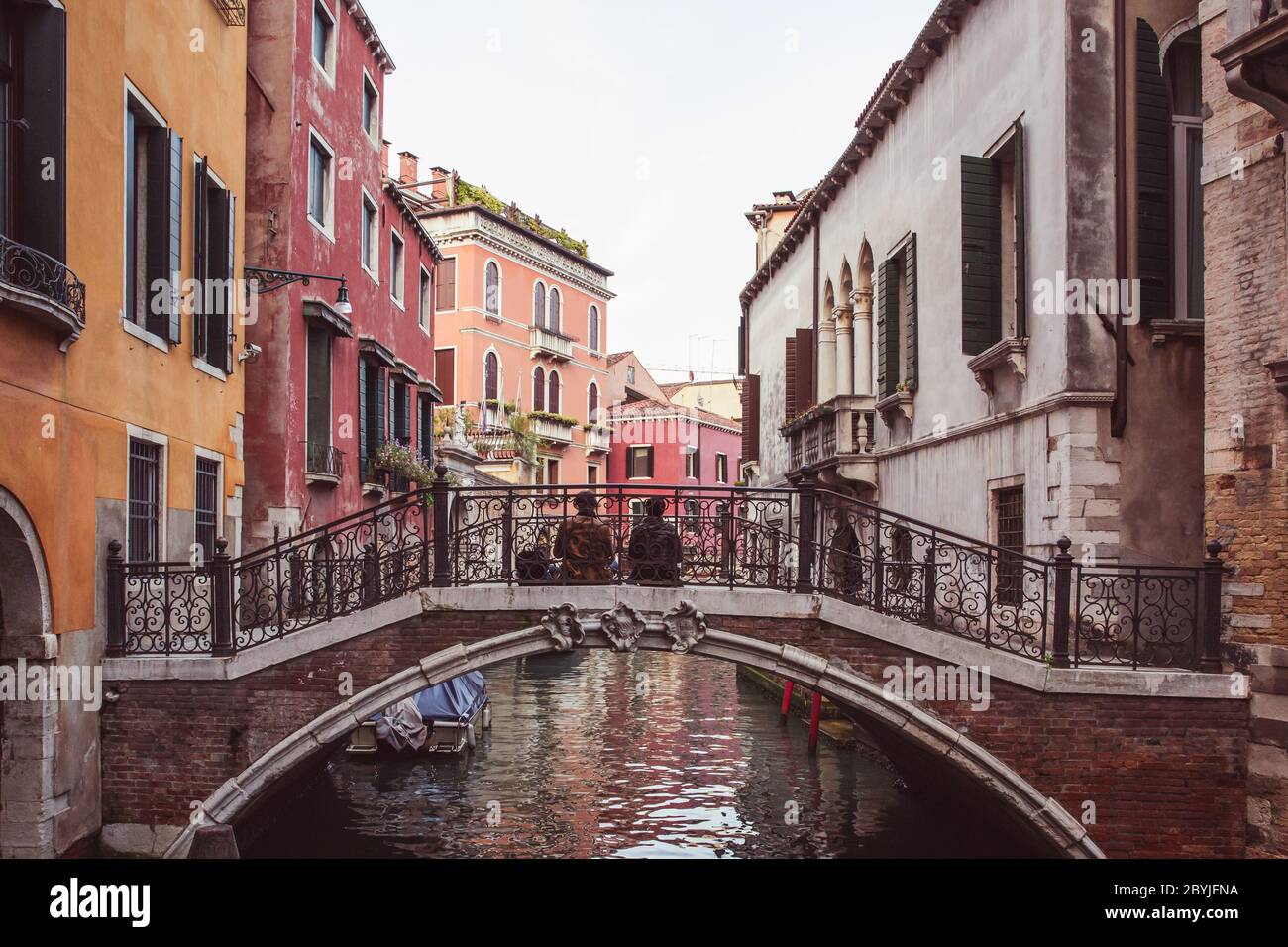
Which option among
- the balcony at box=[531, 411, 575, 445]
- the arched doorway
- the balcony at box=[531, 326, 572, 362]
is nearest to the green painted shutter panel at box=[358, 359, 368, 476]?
the arched doorway

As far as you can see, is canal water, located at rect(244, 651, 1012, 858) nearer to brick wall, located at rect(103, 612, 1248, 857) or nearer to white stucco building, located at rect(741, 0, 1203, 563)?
brick wall, located at rect(103, 612, 1248, 857)

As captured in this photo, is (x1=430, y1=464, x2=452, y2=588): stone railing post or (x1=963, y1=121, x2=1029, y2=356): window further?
(x1=963, y1=121, x2=1029, y2=356): window

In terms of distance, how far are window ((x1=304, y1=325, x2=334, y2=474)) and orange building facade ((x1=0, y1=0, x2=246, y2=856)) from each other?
2646mm

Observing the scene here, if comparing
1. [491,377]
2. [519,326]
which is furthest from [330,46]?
[519,326]

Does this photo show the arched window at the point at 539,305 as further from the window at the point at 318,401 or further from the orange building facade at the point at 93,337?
the orange building facade at the point at 93,337

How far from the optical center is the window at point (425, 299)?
75.2ft

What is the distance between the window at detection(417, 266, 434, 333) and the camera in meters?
22.9

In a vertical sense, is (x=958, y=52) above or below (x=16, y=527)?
above

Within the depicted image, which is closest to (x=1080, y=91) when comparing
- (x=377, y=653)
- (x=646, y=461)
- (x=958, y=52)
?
(x=958, y=52)

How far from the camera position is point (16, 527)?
8430 mm

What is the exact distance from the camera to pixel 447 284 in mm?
34312

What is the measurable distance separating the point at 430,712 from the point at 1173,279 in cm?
1092
